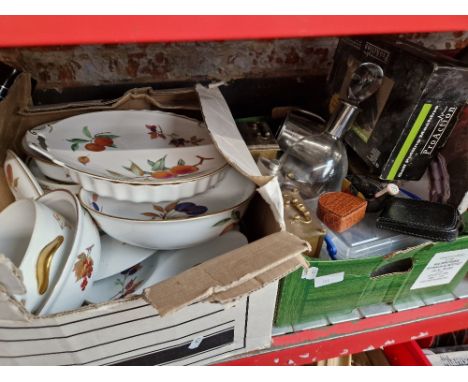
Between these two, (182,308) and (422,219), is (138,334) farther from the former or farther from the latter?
(422,219)

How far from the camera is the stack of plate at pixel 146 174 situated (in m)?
0.47

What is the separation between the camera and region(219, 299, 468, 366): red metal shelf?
611 mm

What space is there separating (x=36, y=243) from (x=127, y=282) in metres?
0.16

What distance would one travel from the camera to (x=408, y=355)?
818mm

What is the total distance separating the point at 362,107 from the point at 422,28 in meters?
0.29

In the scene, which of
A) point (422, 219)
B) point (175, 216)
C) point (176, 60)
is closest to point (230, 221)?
point (175, 216)

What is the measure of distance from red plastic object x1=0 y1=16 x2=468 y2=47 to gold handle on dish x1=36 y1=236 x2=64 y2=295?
0.67 feet

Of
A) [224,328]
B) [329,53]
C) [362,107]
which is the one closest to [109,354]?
[224,328]

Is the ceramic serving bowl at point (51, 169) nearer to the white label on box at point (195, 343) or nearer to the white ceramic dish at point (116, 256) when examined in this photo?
the white ceramic dish at point (116, 256)

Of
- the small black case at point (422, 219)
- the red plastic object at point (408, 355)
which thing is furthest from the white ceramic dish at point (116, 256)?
the red plastic object at point (408, 355)

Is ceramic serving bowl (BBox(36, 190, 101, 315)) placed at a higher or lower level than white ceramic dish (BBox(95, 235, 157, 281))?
higher

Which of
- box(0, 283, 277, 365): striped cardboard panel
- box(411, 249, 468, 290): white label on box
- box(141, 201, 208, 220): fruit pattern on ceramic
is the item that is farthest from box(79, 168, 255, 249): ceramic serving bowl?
box(411, 249, 468, 290): white label on box

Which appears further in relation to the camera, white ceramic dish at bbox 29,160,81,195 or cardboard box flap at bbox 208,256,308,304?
white ceramic dish at bbox 29,160,81,195

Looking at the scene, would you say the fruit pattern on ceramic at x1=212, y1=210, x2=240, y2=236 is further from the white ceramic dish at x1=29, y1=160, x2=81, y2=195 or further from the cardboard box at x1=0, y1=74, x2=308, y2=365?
the white ceramic dish at x1=29, y1=160, x2=81, y2=195
